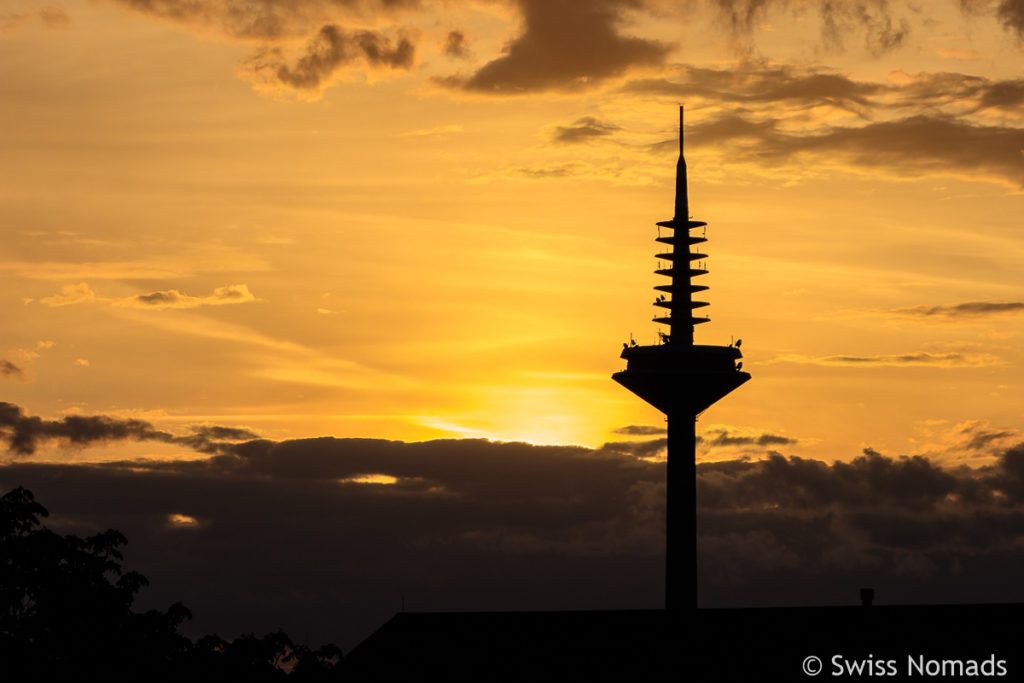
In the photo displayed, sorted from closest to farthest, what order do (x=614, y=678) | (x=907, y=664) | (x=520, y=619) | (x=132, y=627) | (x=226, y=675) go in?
(x=907, y=664)
(x=614, y=678)
(x=520, y=619)
(x=132, y=627)
(x=226, y=675)

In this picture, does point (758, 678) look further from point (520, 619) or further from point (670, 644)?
point (520, 619)

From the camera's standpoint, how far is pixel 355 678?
89062mm

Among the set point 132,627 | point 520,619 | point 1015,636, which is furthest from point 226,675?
point 1015,636

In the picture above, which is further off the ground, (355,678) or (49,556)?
(49,556)

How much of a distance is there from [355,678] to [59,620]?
61.0 ft

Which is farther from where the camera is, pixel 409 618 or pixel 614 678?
pixel 409 618

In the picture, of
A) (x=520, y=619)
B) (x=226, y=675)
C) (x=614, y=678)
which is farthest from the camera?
→ (x=226, y=675)

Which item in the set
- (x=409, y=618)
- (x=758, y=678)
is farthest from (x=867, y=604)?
(x=409, y=618)

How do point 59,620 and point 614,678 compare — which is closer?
point 614,678

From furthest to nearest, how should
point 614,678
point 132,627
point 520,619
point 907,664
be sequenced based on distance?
point 132,627 → point 520,619 → point 614,678 → point 907,664

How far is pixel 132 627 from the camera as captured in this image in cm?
9862

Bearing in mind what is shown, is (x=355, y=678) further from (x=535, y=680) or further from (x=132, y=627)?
(x=132, y=627)

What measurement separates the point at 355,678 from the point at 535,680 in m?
10.6

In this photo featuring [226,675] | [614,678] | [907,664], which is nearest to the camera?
[907,664]
